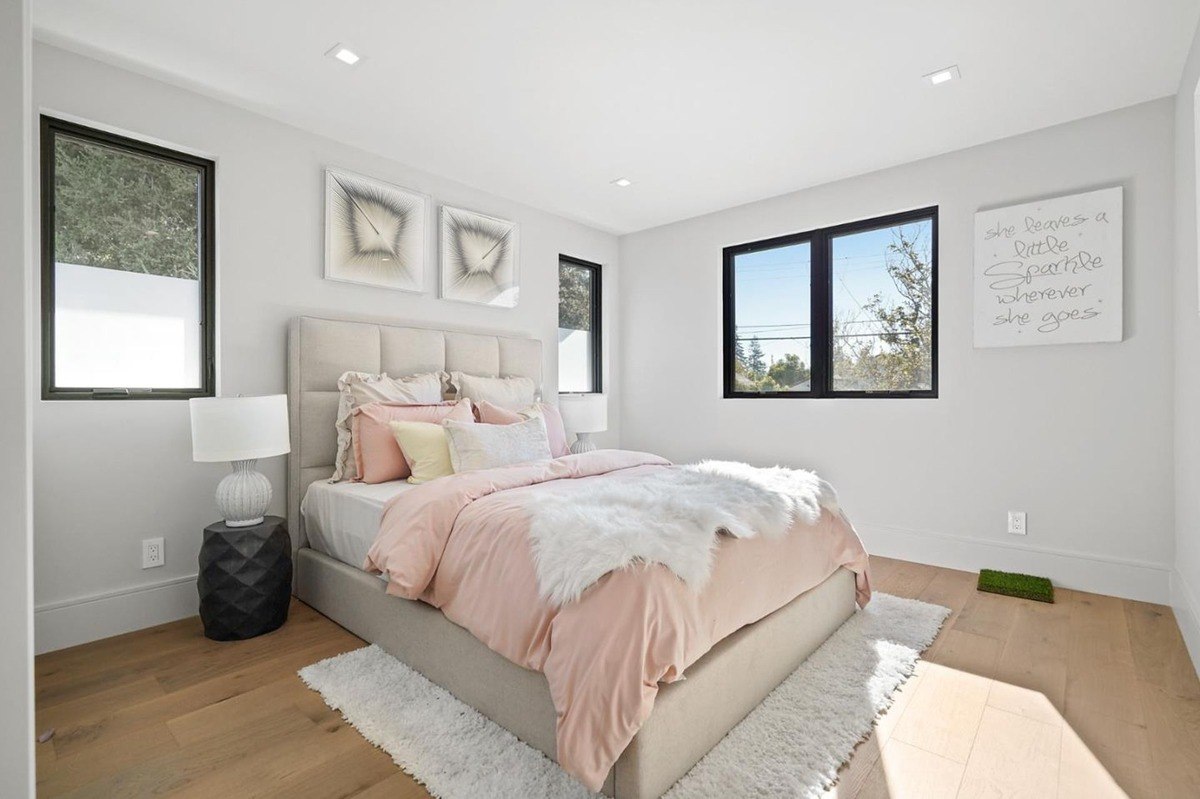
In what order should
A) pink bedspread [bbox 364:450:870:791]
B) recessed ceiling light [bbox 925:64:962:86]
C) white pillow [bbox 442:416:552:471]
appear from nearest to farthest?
pink bedspread [bbox 364:450:870:791] → recessed ceiling light [bbox 925:64:962:86] → white pillow [bbox 442:416:552:471]

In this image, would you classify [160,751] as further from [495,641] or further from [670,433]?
[670,433]

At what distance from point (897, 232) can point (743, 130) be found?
4.61 feet

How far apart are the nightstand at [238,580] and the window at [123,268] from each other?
2.73 ft

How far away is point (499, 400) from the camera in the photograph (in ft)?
12.1

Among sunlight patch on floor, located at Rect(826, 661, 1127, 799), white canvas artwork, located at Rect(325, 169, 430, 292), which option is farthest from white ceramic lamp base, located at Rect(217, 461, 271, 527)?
sunlight patch on floor, located at Rect(826, 661, 1127, 799)

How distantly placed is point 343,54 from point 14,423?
2.09 metres

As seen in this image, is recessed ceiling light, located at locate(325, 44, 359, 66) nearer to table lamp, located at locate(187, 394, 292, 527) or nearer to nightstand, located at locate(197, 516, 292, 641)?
table lamp, located at locate(187, 394, 292, 527)

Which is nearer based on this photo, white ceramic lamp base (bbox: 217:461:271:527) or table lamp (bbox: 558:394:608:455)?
white ceramic lamp base (bbox: 217:461:271:527)

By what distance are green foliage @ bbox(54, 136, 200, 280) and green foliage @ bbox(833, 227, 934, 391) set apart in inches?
158

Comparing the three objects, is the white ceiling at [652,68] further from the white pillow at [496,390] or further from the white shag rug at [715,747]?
the white shag rug at [715,747]

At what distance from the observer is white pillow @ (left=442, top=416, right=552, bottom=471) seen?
9.06 feet

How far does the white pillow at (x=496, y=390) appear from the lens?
3592 millimetres

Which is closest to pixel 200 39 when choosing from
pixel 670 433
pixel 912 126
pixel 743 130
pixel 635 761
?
pixel 743 130

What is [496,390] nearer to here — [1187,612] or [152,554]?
[152,554]
